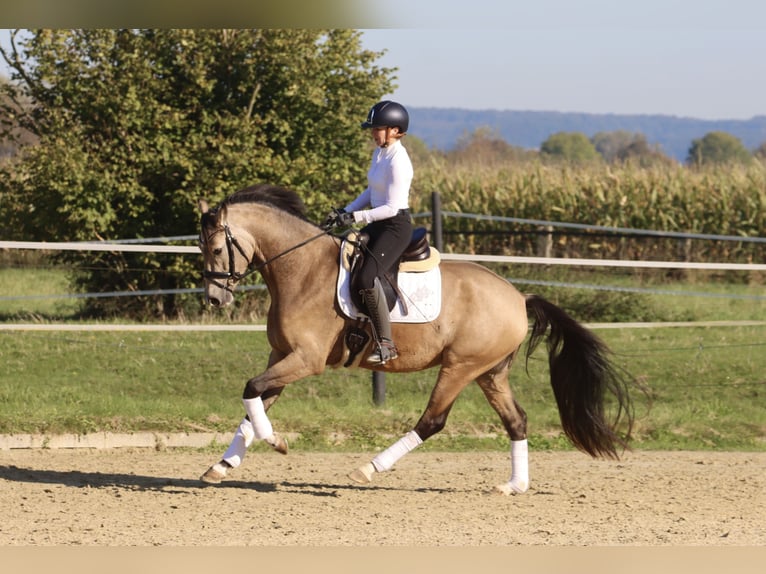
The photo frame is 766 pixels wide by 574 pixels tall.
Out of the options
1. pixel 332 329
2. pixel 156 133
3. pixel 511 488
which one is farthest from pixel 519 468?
pixel 156 133

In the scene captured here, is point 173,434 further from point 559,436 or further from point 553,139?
point 553,139

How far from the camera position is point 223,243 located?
7.30 meters

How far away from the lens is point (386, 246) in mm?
7445

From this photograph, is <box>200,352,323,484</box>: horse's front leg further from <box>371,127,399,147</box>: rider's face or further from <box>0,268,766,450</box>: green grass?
<box>0,268,766,450</box>: green grass

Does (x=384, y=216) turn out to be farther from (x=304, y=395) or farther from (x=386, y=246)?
(x=304, y=395)

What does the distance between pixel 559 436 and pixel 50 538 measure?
523cm

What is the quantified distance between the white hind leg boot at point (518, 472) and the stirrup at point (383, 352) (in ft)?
3.64

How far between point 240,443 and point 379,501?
102 centimetres

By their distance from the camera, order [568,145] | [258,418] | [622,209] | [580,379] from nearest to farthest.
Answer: [258,418]
[580,379]
[622,209]
[568,145]

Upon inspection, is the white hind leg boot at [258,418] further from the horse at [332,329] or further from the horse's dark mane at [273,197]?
the horse's dark mane at [273,197]

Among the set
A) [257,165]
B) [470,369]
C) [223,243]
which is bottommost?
[470,369]

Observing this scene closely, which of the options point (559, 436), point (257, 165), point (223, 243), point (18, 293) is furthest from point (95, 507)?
point (18, 293)

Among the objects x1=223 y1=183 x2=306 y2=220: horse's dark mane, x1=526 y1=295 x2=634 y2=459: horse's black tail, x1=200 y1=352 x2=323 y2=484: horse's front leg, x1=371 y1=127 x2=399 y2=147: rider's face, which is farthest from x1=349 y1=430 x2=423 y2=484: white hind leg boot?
x1=371 y1=127 x2=399 y2=147: rider's face

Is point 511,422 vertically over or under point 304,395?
over
